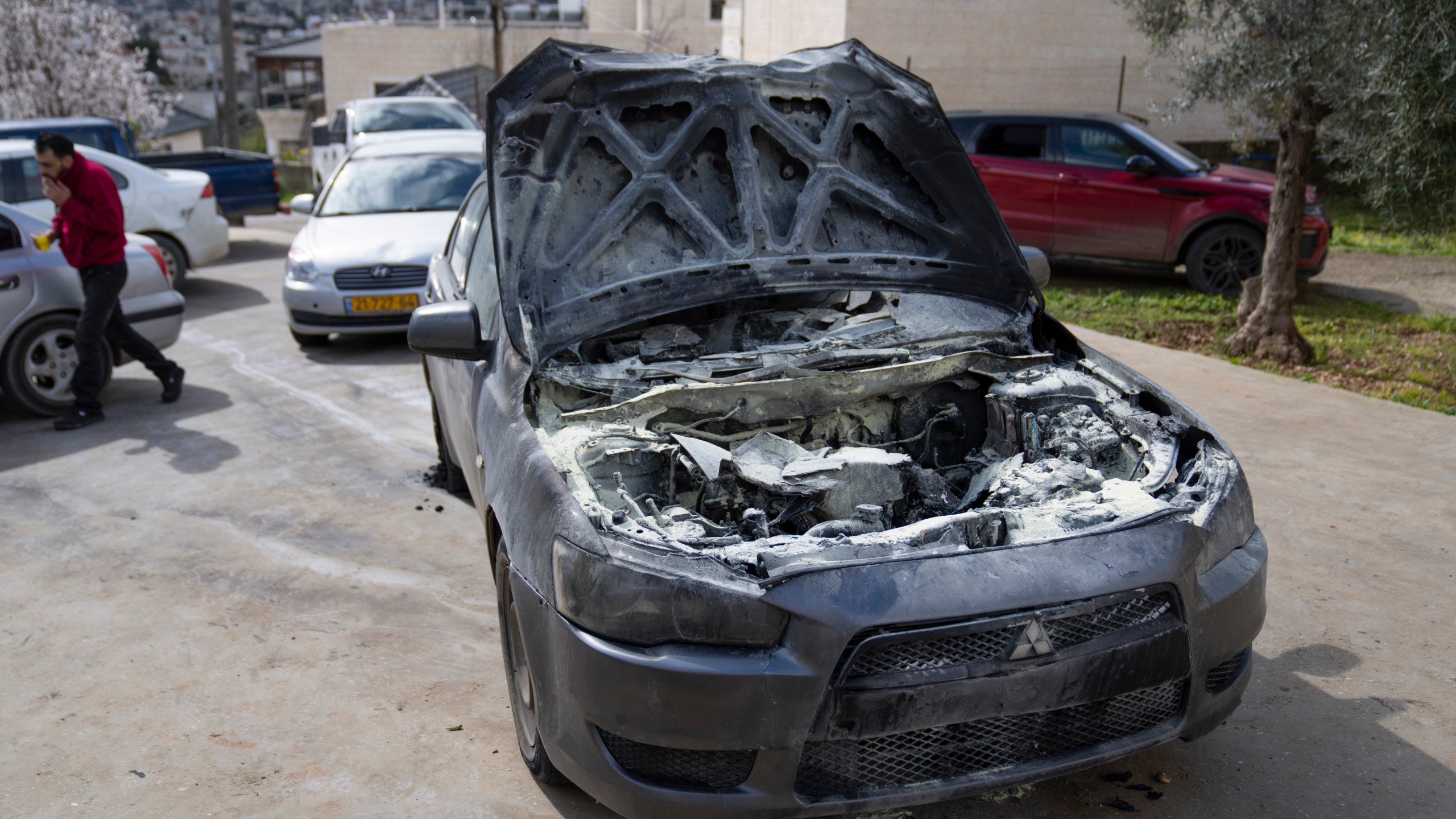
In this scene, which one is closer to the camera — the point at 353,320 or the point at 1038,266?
the point at 1038,266

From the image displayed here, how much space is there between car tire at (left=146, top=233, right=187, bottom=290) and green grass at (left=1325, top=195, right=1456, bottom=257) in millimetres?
12174

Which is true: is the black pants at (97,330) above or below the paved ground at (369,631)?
above

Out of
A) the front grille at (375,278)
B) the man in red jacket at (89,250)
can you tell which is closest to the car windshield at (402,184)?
the front grille at (375,278)

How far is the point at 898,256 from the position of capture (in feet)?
13.1

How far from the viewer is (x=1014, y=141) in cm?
1077

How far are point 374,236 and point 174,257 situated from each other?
4050 millimetres

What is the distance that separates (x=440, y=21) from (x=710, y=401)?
33856 millimetres

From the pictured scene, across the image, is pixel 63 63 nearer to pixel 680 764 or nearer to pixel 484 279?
pixel 484 279

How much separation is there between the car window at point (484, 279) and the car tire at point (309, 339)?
436 cm

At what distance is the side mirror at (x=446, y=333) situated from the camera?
141 inches

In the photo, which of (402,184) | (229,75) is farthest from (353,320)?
(229,75)

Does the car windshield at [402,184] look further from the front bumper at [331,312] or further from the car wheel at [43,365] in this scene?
the car wheel at [43,365]

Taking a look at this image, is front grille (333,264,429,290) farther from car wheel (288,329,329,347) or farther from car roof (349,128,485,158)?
car roof (349,128,485,158)

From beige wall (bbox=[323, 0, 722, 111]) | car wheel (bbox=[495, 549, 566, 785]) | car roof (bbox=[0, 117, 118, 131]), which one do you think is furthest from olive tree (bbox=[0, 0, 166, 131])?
car wheel (bbox=[495, 549, 566, 785])
